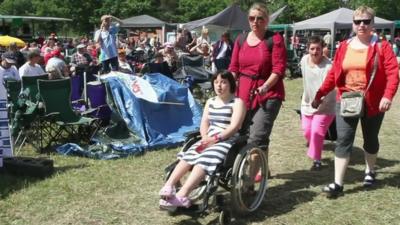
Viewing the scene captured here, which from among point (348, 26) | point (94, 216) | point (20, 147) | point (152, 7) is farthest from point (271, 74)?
point (152, 7)

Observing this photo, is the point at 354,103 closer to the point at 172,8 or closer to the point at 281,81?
A: the point at 281,81

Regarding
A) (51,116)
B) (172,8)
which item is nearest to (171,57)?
(51,116)

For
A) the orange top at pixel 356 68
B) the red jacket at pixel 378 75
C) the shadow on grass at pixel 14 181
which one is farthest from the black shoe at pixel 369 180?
the shadow on grass at pixel 14 181

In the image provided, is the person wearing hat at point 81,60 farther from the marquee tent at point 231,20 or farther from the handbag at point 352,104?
the handbag at point 352,104

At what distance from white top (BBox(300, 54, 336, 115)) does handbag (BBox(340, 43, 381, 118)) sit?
1.03m

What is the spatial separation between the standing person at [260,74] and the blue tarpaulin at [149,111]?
2306mm

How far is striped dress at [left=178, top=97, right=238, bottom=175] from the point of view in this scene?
12.5 feet

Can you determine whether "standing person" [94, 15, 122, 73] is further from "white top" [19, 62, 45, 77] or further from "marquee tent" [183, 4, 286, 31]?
"marquee tent" [183, 4, 286, 31]

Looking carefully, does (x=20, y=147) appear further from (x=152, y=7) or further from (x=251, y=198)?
(x=152, y=7)

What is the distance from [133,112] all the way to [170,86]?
83cm

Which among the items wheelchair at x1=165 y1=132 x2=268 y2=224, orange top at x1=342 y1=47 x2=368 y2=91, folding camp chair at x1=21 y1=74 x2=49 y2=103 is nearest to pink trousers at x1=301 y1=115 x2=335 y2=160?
orange top at x1=342 y1=47 x2=368 y2=91

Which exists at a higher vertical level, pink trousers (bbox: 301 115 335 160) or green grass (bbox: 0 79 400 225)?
pink trousers (bbox: 301 115 335 160)

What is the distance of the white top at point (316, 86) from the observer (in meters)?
5.61

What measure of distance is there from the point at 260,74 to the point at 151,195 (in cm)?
148
